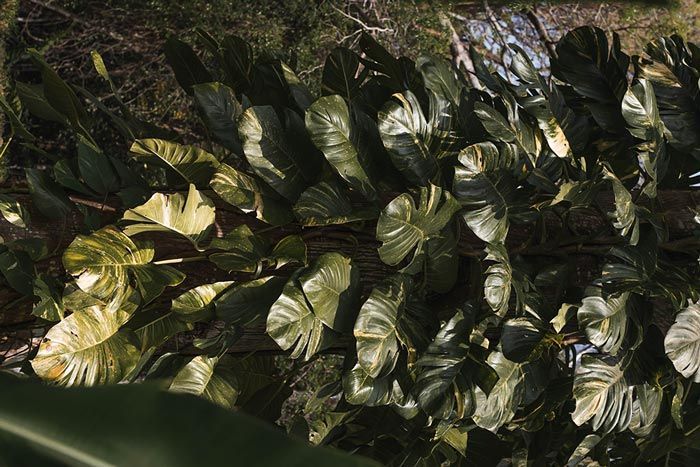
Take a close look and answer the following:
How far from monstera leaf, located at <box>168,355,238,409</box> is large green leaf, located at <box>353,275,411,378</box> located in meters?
0.24

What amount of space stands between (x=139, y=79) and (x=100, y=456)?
4228mm

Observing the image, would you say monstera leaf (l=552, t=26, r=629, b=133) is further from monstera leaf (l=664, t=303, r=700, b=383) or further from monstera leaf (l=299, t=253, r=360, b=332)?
monstera leaf (l=299, t=253, r=360, b=332)

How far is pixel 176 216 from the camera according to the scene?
107cm

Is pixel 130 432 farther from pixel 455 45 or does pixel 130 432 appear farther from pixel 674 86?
pixel 455 45

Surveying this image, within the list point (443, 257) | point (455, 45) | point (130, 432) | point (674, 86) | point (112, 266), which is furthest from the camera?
point (455, 45)

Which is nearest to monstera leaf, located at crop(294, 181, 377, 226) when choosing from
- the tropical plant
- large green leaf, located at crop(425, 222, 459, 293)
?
the tropical plant

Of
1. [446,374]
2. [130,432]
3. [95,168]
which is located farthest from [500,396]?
[130,432]

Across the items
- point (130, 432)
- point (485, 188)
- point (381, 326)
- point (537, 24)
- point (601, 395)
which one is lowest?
point (537, 24)

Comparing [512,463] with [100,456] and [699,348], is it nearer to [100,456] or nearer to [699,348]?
[699,348]

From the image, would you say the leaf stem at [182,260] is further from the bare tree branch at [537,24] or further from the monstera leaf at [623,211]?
the bare tree branch at [537,24]

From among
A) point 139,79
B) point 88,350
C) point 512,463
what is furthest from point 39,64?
A: point 139,79

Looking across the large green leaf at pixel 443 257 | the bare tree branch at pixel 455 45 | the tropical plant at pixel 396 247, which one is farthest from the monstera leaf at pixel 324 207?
the bare tree branch at pixel 455 45

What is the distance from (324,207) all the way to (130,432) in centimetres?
78

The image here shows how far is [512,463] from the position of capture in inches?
56.5
